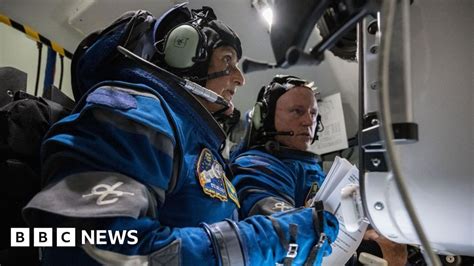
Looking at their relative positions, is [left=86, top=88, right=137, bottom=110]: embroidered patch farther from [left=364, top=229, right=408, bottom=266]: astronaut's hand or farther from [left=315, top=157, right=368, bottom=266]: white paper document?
[left=364, top=229, right=408, bottom=266]: astronaut's hand

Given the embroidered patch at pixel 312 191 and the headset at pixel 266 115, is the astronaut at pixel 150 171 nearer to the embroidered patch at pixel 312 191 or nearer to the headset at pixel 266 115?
the embroidered patch at pixel 312 191

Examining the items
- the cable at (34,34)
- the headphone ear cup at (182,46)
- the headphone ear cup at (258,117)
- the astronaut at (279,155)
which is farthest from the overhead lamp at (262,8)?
the cable at (34,34)

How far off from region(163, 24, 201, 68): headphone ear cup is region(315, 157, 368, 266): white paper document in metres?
0.52

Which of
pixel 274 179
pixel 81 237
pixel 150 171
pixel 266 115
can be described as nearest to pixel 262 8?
pixel 266 115

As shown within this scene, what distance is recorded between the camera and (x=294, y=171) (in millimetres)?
1616

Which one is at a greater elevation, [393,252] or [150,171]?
[150,171]

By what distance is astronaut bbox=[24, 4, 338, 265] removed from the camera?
0.66m

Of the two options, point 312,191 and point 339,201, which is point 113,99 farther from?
point 312,191

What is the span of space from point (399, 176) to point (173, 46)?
814mm

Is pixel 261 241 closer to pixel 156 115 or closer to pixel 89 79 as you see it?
pixel 156 115

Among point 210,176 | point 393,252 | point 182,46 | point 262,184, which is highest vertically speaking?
point 182,46

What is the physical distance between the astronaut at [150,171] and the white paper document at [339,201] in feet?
0.17

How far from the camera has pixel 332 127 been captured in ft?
7.50

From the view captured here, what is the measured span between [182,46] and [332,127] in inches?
58.2
